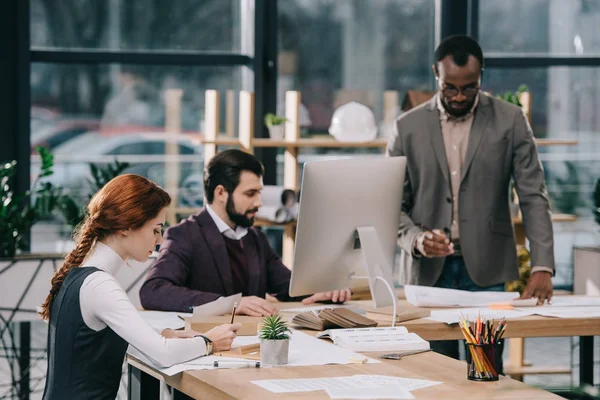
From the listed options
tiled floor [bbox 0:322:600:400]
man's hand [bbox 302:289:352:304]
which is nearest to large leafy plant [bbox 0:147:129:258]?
tiled floor [bbox 0:322:600:400]

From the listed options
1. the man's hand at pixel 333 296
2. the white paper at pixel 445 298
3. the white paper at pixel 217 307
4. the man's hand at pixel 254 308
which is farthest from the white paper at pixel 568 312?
the white paper at pixel 217 307

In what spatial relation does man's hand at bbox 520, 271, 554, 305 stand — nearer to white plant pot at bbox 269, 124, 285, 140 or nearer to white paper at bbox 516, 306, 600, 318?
white paper at bbox 516, 306, 600, 318

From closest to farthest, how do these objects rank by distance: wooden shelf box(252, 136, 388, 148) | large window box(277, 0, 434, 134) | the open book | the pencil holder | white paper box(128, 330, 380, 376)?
the pencil holder, white paper box(128, 330, 380, 376), the open book, wooden shelf box(252, 136, 388, 148), large window box(277, 0, 434, 134)

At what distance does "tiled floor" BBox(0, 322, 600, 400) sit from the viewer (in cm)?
552

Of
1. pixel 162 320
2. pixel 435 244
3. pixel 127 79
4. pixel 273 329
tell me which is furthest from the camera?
pixel 127 79

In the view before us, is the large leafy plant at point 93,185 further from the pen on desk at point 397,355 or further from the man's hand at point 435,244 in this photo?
the pen on desk at point 397,355

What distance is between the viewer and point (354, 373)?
105 inches

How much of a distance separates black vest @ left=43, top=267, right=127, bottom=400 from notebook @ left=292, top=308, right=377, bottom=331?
762 mm

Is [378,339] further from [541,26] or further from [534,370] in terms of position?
[541,26]

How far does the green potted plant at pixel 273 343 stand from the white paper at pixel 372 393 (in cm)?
33

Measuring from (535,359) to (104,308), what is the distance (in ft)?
14.0

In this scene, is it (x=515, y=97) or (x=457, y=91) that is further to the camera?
(x=515, y=97)

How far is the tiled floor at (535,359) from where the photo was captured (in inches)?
217

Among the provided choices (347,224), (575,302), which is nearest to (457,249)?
(575,302)
